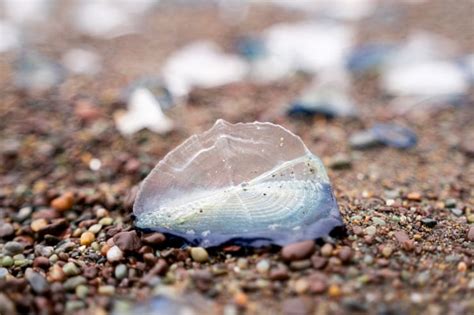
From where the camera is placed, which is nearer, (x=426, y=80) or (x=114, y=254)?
(x=114, y=254)

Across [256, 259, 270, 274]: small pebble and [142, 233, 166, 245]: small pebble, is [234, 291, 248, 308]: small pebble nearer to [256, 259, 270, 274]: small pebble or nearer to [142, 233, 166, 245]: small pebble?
[256, 259, 270, 274]: small pebble

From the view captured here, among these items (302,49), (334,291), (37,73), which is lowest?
(334,291)

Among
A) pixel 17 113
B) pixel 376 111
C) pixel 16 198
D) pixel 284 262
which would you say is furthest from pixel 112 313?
pixel 376 111

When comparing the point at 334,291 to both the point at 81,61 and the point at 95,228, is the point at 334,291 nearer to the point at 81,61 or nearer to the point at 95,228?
the point at 95,228

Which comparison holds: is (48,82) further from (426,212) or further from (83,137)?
(426,212)

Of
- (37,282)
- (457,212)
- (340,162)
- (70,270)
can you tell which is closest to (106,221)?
(70,270)
